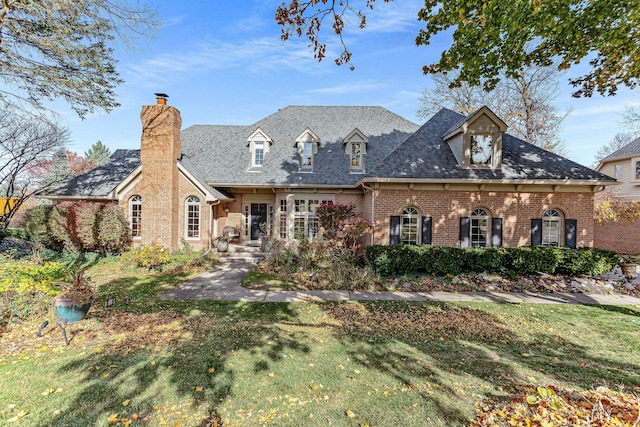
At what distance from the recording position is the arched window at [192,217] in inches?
553

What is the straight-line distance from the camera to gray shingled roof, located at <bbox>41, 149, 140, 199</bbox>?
14195mm

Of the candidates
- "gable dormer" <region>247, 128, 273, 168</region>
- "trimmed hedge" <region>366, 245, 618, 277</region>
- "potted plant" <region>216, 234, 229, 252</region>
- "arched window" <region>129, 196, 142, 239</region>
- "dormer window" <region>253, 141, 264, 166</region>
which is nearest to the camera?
"trimmed hedge" <region>366, 245, 618, 277</region>

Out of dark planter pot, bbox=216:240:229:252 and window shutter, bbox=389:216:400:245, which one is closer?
window shutter, bbox=389:216:400:245

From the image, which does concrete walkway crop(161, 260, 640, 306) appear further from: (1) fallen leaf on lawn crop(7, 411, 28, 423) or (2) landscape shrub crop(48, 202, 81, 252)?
(2) landscape shrub crop(48, 202, 81, 252)

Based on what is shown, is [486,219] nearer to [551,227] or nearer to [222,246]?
[551,227]

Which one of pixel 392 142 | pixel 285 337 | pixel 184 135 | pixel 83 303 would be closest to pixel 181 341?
pixel 285 337

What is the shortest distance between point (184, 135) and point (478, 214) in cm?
1846

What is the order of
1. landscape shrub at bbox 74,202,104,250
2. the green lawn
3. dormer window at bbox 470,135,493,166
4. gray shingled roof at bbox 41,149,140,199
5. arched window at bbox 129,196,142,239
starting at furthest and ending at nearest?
gray shingled roof at bbox 41,149,140,199 → arched window at bbox 129,196,142,239 → landscape shrub at bbox 74,202,104,250 → dormer window at bbox 470,135,493,166 → the green lawn

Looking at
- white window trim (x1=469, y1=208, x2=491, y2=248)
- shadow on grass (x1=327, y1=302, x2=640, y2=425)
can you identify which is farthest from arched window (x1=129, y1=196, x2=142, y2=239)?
white window trim (x1=469, y1=208, x2=491, y2=248)

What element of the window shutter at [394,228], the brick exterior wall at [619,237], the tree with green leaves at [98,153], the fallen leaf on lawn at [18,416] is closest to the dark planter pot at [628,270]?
the window shutter at [394,228]

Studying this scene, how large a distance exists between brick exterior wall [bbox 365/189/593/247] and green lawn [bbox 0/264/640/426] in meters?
4.84

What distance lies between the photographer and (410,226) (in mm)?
11938

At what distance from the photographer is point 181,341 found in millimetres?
5297

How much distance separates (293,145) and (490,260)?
39.1 feet
